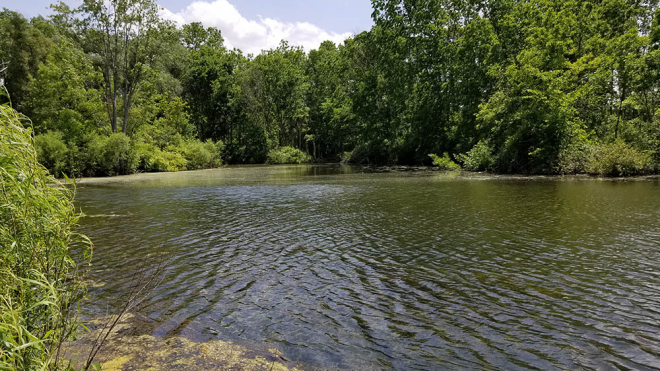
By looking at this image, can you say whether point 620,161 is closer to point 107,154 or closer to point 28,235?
point 28,235

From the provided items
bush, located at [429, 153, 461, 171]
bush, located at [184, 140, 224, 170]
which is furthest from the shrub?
bush, located at [429, 153, 461, 171]

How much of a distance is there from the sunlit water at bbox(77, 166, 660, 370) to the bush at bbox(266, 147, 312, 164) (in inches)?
2203

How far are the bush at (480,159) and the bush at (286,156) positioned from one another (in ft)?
130

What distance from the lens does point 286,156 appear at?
72750 millimetres

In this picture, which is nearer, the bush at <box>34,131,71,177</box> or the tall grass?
the tall grass

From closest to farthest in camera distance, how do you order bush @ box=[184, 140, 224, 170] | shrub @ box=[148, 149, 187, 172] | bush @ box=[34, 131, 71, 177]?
bush @ box=[34, 131, 71, 177] → shrub @ box=[148, 149, 187, 172] → bush @ box=[184, 140, 224, 170]

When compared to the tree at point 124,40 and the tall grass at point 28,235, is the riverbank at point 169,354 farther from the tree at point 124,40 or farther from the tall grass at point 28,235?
the tree at point 124,40

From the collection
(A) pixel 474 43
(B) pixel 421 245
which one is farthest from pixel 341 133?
(B) pixel 421 245

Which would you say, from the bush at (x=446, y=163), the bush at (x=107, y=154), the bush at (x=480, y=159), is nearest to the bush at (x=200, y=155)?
the bush at (x=107, y=154)

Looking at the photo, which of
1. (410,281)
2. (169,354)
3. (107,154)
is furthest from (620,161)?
(107,154)

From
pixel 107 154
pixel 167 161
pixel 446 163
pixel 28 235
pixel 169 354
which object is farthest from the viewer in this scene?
pixel 167 161

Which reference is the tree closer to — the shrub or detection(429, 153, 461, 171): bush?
the shrub

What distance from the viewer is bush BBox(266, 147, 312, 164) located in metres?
72.0

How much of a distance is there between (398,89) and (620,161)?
3311cm
